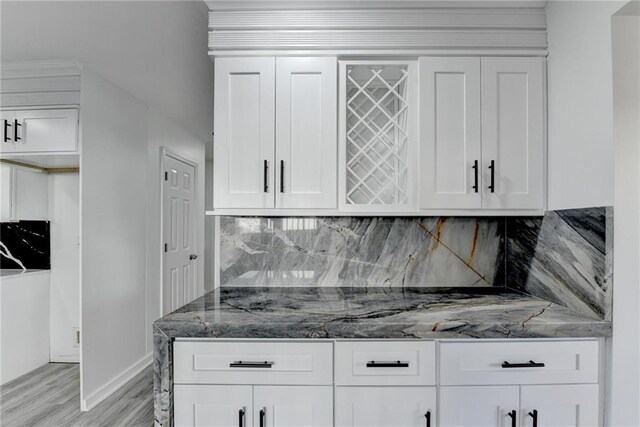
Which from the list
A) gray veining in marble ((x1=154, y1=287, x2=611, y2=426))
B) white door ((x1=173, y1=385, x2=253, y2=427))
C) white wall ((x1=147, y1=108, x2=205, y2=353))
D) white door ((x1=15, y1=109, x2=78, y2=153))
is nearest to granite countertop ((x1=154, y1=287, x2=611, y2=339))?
gray veining in marble ((x1=154, y1=287, x2=611, y2=426))

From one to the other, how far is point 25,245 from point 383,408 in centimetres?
351

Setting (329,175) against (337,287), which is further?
(337,287)

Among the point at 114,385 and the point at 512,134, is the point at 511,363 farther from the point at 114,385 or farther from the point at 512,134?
the point at 114,385

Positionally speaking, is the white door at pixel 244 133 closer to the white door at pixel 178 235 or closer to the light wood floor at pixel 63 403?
the light wood floor at pixel 63 403

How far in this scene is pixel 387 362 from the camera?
1331 mm

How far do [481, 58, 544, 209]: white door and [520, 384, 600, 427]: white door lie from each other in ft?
2.60

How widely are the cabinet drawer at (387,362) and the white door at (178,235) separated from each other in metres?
2.83

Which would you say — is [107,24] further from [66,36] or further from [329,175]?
[329,175]

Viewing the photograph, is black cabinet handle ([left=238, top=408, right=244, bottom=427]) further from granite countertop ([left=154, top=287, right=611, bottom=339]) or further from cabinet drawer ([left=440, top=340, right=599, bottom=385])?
cabinet drawer ([left=440, top=340, right=599, bottom=385])

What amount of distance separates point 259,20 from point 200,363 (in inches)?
61.3

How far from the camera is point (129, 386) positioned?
2.86 metres

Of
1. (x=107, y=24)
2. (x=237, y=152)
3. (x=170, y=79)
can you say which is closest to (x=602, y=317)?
(x=237, y=152)

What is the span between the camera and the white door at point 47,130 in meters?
2.53

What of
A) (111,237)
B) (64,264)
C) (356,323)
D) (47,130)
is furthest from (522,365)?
(64,264)
